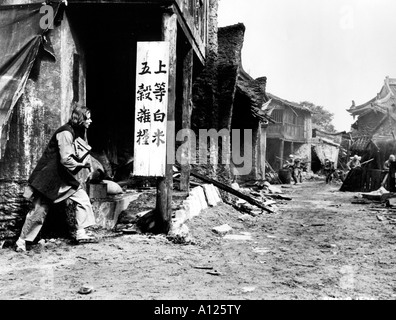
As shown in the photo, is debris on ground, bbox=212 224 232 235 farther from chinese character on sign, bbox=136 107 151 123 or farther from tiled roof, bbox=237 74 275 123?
tiled roof, bbox=237 74 275 123

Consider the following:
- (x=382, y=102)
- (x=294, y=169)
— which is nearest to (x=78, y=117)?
(x=294, y=169)

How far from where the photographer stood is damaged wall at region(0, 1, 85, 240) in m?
6.23

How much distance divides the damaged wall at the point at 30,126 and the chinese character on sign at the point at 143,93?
1219 mm

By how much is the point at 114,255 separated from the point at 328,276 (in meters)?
2.82

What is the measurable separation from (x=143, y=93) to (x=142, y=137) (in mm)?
730

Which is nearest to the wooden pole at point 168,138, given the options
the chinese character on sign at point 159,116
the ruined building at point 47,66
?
the ruined building at point 47,66

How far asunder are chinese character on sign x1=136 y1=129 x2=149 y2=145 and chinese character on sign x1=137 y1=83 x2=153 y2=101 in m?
0.55

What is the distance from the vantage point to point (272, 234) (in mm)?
7824

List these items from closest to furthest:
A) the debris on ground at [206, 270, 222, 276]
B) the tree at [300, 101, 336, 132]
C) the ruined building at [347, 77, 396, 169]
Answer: the debris on ground at [206, 270, 222, 276]
the ruined building at [347, 77, 396, 169]
the tree at [300, 101, 336, 132]

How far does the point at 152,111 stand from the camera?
6.47 metres

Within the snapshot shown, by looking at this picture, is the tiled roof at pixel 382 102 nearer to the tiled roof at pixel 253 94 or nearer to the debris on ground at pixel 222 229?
the tiled roof at pixel 253 94

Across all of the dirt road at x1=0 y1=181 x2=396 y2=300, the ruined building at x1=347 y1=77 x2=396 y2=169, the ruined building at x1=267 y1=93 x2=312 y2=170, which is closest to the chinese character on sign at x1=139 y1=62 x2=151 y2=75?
the dirt road at x1=0 y1=181 x2=396 y2=300

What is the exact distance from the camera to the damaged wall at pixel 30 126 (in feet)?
20.4
